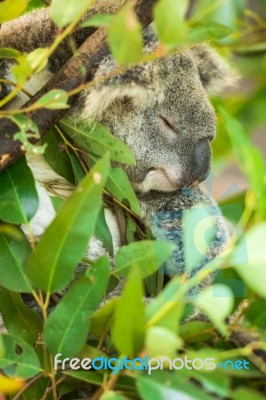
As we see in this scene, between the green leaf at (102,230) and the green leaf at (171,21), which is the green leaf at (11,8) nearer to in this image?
the green leaf at (171,21)

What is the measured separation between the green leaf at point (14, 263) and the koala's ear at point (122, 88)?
389 mm

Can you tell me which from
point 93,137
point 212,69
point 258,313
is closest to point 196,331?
point 258,313

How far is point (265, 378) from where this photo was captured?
1.04 metres

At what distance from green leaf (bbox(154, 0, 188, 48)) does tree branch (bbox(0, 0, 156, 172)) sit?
0.26 m

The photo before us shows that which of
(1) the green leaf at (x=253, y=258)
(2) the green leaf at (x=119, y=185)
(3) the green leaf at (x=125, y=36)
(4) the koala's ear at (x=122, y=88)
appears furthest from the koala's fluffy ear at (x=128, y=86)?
(1) the green leaf at (x=253, y=258)

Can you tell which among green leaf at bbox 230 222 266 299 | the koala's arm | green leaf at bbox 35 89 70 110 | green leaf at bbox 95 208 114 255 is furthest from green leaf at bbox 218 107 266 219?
the koala's arm

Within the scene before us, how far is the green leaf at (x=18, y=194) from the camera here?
45.2 inches

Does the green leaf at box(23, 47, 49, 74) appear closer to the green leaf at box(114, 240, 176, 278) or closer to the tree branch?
the tree branch

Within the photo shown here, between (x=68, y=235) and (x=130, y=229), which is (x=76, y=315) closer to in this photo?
(x=68, y=235)

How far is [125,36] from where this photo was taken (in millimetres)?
868

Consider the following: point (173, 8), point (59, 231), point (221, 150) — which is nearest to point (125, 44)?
point (173, 8)

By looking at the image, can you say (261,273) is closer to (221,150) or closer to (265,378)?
(265,378)

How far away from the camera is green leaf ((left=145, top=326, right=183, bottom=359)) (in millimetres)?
788

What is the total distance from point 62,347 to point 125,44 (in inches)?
18.5
